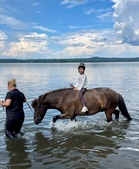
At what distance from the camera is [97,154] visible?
26.5 feet

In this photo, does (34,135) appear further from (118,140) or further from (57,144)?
(118,140)

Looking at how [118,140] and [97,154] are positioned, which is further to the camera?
[118,140]

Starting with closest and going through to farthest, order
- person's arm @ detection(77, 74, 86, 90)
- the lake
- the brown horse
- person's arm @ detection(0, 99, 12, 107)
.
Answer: the lake → person's arm @ detection(0, 99, 12, 107) → the brown horse → person's arm @ detection(77, 74, 86, 90)

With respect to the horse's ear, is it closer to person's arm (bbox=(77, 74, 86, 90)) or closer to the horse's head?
the horse's head

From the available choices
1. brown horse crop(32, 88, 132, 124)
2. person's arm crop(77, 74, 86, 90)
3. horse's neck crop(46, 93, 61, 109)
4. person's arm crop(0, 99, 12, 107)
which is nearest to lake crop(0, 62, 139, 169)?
brown horse crop(32, 88, 132, 124)

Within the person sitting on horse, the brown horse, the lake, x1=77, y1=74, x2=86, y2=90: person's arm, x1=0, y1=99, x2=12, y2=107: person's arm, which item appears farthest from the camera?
x1=77, y1=74, x2=86, y2=90: person's arm

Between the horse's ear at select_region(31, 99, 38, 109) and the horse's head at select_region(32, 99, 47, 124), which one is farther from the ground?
the horse's ear at select_region(31, 99, 38, 109)

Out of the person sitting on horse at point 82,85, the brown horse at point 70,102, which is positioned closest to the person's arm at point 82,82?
the person sitting on horse at point 82,85

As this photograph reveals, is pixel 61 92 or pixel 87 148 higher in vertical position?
pixel 61 92

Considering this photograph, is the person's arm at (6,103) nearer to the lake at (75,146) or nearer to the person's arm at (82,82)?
the lake at (75,146)

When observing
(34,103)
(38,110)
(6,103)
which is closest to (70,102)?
(38,110)

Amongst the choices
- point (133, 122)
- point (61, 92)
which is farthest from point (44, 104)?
point (133, 122)

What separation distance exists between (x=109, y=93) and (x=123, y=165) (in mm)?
4566

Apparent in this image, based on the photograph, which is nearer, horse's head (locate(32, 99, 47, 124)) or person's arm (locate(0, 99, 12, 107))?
person's arm (locate(0, 99, 12, 107))
